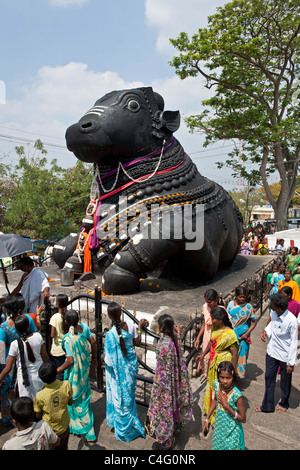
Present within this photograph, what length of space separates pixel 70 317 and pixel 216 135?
1839 cm

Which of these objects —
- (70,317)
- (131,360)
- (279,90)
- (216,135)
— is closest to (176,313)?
(131,360)

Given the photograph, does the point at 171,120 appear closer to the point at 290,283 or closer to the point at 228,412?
the point at 290,283

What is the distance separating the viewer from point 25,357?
312cm

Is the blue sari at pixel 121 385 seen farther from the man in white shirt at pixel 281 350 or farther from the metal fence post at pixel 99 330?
the man in white shirt at pixel 281 350

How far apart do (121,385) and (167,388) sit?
46 cm

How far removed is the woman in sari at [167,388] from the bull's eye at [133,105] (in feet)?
15.1

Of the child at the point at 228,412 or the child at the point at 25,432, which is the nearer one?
the child at the point at 25,432

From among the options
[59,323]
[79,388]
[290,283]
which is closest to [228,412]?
[79,388]

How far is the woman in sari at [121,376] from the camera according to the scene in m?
3.11

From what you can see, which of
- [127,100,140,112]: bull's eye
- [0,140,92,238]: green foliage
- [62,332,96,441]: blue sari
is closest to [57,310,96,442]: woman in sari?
[62,332,96,441]: blue sari

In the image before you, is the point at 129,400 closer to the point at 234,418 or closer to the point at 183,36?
the point at 234,418

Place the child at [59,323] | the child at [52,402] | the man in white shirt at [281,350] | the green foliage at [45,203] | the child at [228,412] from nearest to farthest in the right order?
1. the child at [228,412]
2. the child at [52,402]
3. the man in white shirt at [281,350]
4. the child at [59,323]
5. the green foliage at [45,203]

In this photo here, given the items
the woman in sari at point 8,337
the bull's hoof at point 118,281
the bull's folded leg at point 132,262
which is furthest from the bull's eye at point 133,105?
the woman in sari at point 8,337

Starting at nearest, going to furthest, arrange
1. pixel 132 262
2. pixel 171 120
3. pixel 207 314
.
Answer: pixel 207 314 < pixel 132 262 < pixel 171 120
